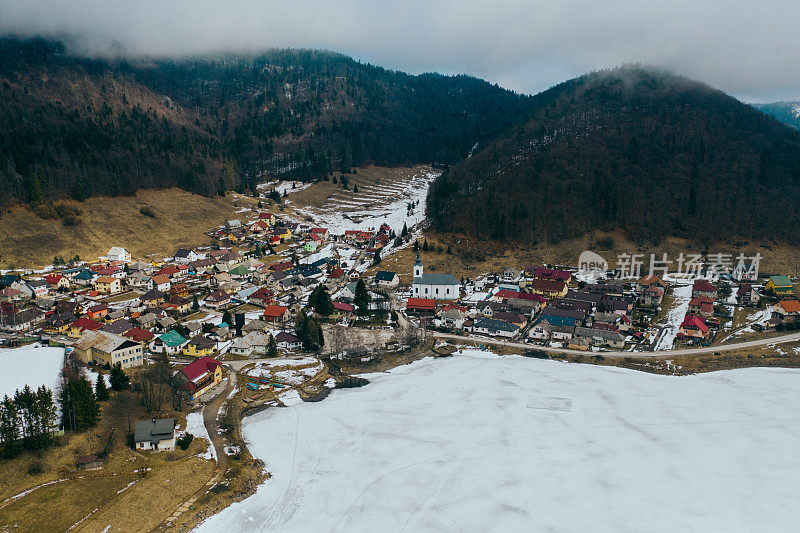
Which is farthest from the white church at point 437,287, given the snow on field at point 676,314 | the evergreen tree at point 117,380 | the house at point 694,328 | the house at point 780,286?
the house at point 780,286

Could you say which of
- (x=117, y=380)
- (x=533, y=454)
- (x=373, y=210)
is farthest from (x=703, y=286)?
(x=373, y=210)

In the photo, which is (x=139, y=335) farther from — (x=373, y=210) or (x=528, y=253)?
(x=373, y=210)

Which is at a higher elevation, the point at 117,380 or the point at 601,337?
the point at 601,337

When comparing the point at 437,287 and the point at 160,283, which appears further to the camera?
the point at 160,283

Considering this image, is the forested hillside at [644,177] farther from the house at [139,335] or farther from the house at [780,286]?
the house at [139,335]

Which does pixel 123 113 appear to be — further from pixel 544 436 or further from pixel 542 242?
pixel 544 436

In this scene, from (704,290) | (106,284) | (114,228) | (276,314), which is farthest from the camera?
(114,228)
